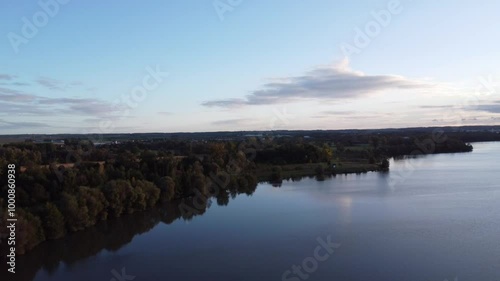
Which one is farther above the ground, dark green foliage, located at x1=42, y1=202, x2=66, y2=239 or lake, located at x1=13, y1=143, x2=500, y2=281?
dark green foliage, located at x1=42, y1=202, x2=66, y2=239

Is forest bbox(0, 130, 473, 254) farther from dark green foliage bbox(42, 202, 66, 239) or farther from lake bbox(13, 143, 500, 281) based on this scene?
lake bbox(13, 143, 500, 281)

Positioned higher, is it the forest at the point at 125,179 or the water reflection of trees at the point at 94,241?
the forest at the point at 125,179

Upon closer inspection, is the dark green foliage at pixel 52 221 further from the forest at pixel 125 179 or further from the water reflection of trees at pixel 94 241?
the water reflection of trees at pixel 94 241

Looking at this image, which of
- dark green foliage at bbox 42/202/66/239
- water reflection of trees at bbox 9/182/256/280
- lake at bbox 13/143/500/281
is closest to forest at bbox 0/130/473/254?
dark green foliage at bbox 42/202/66/239

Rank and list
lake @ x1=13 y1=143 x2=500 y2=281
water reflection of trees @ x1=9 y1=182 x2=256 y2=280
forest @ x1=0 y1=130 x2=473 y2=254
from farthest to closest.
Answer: forest @ x1=0 y1=130 x2=473 y2=254 → water reflection of trees @ x1=9 y1=182 x2=256 y2=280 → lake @ x1=13 y1=143 x2=500 y2=281

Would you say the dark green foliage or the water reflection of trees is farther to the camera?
the dark green foliage

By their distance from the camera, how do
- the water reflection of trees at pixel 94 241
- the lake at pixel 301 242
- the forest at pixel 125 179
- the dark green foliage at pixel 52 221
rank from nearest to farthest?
the lake at pixel 301 242, the water reflection of trees at pixel 94 241, the dark green foliage at pixel 52 221, the forest at pixel 125 179

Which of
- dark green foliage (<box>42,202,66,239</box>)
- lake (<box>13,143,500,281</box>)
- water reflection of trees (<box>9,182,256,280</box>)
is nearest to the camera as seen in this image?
lake (<box>13,143,500,281</box>)

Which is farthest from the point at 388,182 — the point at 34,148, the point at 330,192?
the point at 34,148

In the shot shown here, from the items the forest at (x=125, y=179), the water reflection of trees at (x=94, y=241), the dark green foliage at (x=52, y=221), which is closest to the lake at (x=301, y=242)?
the water reflection of trees at (x=94, y=241)
